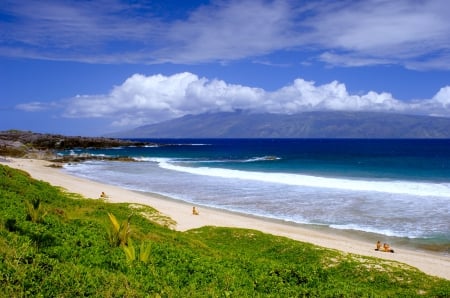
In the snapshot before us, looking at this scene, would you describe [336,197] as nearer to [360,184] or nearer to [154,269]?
[360,184]

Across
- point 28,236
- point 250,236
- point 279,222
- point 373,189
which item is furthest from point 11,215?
point 373,189

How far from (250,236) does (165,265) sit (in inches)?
332

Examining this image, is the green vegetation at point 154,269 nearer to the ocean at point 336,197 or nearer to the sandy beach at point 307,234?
the sandy beach at point 307,234

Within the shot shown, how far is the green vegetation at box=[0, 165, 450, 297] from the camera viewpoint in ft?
22.0

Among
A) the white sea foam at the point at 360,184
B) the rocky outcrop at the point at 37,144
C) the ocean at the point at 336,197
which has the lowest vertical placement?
the ocean at the point at 336,197

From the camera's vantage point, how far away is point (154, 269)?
28.8 ft

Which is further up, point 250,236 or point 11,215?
point 11,215

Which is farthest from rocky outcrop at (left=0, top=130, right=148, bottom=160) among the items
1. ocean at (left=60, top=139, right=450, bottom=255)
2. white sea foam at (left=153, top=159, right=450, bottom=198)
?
white sea foam at (left=153, top=159, right=450, bottom=198)

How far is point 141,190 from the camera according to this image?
3816 centimetres

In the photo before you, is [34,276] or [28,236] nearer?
[34,276]

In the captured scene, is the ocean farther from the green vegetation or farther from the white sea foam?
the green vegetation

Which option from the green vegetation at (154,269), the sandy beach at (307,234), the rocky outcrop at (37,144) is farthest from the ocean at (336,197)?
the rocky outcrop at (37,144)

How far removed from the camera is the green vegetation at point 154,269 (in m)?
6.70

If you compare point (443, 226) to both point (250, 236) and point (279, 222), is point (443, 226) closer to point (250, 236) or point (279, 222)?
point (279, 222)
